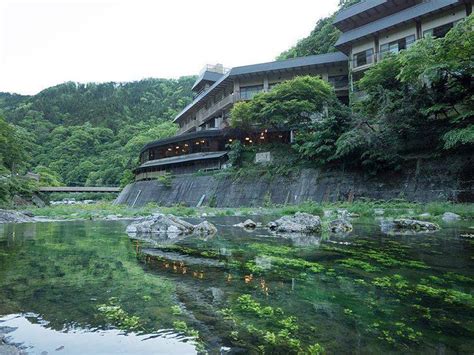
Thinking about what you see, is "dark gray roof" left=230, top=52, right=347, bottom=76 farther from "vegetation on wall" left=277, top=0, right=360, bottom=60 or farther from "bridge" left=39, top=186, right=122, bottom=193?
"bridge" left=39, top=186, right=122, bottom=193

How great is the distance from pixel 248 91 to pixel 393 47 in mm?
17130

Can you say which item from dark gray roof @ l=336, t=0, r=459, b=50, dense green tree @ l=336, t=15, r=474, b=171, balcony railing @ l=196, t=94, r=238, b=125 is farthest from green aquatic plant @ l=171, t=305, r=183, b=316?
balcony railing @ l=196, t=94, r=238, b=125

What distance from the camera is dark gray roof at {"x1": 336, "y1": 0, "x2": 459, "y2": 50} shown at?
29.2 meters

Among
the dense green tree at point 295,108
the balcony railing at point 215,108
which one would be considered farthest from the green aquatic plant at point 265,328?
the balcony railing at point 215,108

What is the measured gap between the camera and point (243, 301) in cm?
439

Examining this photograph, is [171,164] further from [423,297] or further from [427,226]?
[423,297]

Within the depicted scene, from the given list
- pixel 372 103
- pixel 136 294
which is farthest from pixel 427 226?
pixel 372 103

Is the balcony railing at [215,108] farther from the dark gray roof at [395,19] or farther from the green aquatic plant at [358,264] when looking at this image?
the green aquatic plant at [358,264]

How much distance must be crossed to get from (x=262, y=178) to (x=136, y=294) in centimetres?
2681

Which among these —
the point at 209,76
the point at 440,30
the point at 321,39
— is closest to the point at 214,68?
the point at 209,76

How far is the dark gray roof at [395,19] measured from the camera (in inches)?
1150

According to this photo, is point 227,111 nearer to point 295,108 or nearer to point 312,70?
point 312,70

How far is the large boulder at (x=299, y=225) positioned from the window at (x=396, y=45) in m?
25.5

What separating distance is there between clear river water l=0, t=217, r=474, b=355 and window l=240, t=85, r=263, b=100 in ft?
121
